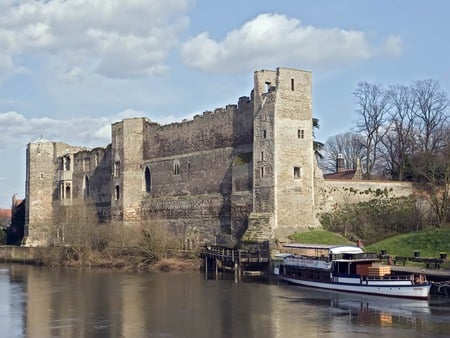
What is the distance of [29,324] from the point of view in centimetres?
2538

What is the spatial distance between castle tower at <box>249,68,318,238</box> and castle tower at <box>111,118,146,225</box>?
15.1 m

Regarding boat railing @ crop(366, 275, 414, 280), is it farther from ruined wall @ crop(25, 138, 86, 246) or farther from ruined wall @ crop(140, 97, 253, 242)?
ruined wall @ crop(25, 138, 86, 246)

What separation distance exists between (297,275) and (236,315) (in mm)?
10506

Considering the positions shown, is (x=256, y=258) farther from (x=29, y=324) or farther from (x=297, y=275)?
(x=29, y=324)

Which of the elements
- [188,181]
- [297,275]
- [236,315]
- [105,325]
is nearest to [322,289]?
[297,275]

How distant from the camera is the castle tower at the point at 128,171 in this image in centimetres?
5678

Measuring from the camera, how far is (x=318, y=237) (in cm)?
4100

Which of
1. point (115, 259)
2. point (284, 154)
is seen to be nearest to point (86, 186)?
point (115, 259)

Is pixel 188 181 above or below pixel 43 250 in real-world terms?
above

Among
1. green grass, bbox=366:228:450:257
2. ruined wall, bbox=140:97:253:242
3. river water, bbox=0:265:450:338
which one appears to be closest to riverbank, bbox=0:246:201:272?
ruined wall, bbox=140:97:253:242

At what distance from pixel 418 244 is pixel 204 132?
18.7 meters

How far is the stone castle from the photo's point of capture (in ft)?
143

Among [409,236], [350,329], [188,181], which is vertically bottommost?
[350,329]

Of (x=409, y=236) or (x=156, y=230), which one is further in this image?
(x=156, y=230)
